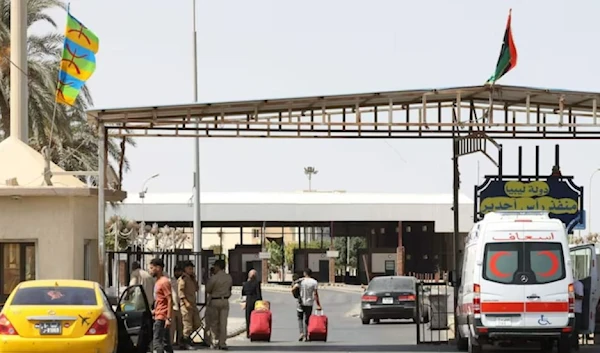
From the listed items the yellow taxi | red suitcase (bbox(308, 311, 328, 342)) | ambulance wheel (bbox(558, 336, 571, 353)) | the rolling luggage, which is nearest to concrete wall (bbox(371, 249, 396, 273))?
the rolling luggage

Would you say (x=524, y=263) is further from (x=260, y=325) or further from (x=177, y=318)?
(x=260, y=325)

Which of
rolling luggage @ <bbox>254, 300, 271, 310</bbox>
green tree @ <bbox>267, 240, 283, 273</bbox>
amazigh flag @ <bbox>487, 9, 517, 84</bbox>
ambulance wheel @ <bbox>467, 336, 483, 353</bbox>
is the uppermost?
amazigh flag @ <bbox>487, 9, 517, 84</bbox>

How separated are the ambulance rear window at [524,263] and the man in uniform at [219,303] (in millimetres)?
5714

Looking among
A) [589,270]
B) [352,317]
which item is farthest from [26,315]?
[352,317]

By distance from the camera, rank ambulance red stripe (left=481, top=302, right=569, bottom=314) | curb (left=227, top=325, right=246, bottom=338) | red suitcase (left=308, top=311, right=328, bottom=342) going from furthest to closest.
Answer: curb (left=227, top=325, right=246, bottom=338)
red suitcase (left=308, top=311, right=328, bottom=342)
ambulance red stripe (left=481, top=302, right=569, bottom=314)

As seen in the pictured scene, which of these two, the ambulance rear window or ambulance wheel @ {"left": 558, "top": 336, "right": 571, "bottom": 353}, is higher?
the ambulance rear window

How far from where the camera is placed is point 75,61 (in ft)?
97.5

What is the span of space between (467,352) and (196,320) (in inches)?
215

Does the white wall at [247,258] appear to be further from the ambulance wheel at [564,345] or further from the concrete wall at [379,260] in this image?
the ambulance wheel at [564,345]

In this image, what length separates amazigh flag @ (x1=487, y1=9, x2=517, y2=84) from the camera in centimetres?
2783

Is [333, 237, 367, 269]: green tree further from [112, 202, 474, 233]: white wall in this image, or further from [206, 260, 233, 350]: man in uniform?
[206, 260, 233, 350]: man in uniform

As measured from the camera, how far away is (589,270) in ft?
89.4

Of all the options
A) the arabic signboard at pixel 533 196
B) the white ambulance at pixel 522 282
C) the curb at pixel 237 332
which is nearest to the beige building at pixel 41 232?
the curb at pixel 237 332

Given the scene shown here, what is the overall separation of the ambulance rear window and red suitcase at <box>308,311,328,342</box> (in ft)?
23.2
